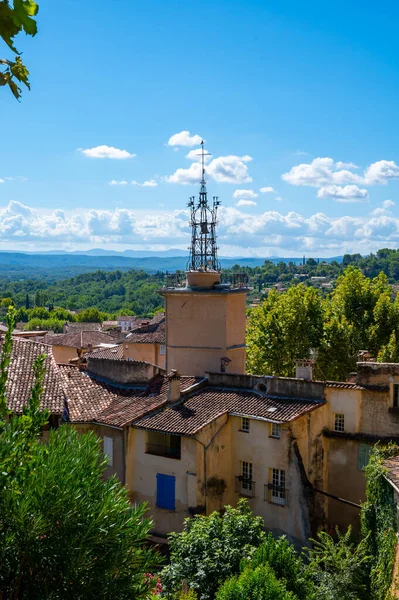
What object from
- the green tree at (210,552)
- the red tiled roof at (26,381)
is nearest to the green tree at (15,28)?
the green tree at (210,552)

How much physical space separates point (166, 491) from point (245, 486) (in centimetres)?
348

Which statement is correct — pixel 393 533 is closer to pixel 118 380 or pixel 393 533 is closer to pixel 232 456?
pixel 232 456

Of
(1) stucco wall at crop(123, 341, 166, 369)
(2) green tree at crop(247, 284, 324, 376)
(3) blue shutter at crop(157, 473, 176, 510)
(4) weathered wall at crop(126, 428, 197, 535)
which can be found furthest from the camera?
(1) stucco wall at crop(123, 341, 166, 369)

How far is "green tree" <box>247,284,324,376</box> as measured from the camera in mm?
44375

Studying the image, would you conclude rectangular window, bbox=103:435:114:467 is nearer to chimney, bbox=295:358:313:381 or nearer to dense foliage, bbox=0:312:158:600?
chimney, bbox=295:358:313:381

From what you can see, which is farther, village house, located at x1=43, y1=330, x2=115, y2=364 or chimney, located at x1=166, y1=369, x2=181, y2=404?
village house, located at x1=43, y1=330, x2=115, y2=364

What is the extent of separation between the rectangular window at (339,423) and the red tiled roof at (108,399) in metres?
7.15

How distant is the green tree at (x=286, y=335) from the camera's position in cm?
4438

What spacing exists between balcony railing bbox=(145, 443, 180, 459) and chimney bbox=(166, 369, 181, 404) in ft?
7.24

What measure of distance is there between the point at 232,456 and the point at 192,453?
8.09 feet

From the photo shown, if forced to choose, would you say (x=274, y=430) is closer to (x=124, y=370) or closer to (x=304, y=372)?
(x=304, y=372)

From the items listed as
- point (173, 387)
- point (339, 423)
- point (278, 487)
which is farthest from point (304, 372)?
point (173, 387)

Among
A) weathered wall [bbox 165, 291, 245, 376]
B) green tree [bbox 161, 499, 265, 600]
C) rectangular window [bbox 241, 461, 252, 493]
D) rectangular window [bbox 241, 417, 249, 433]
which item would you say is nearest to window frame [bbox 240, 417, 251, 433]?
rectangular window [bbox 241, 417, 249, 433]

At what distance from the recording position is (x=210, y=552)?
21.2 meters
